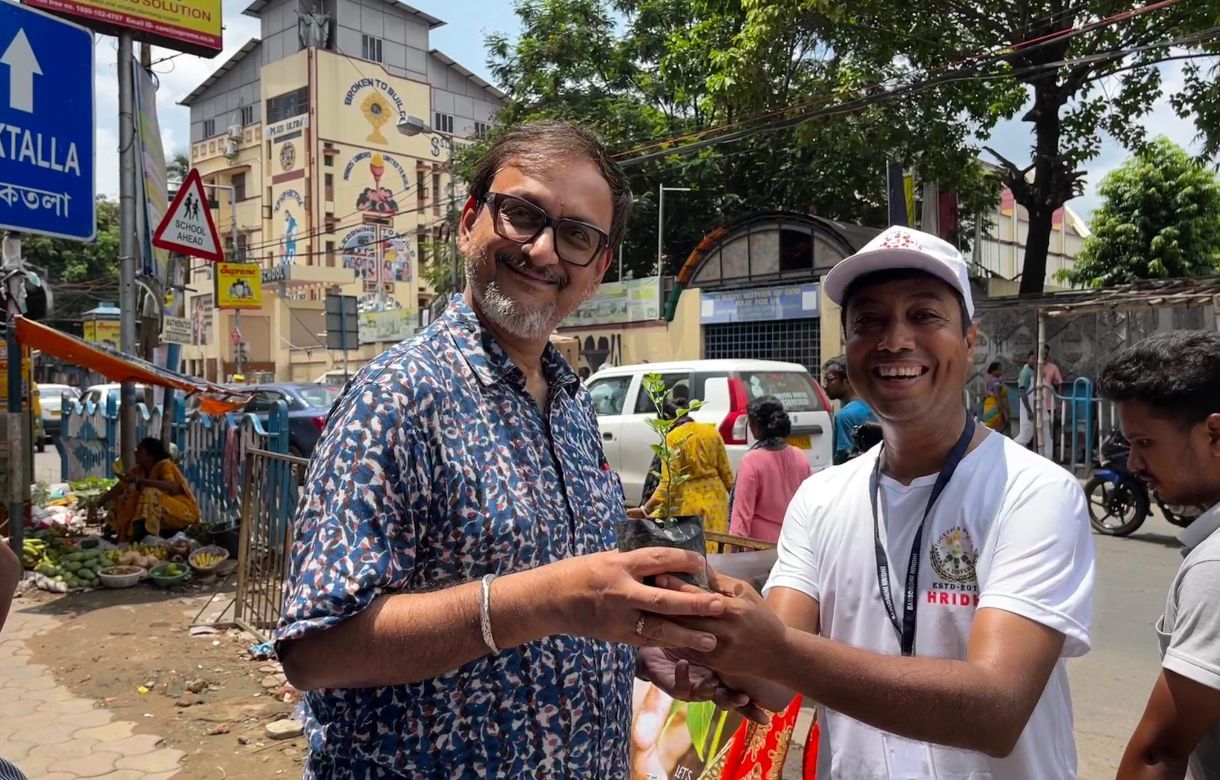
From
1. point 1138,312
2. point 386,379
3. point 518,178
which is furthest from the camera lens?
point 1138,312

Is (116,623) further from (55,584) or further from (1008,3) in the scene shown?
(1008,3)

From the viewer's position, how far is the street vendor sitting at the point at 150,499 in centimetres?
807

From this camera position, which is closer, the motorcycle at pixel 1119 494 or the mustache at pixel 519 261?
the mustache at pixel 519 261

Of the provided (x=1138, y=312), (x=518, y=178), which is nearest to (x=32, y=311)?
(x=518, y=178)

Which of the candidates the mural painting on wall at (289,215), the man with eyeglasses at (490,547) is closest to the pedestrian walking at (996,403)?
the man with eyeglasses at (490,547)

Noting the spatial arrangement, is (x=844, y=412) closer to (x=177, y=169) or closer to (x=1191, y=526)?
(x=1191, y=526)

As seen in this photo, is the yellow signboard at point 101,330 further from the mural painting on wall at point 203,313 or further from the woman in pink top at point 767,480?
the mural painting on wall at point 203,313

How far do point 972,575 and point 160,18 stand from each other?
1045 cm

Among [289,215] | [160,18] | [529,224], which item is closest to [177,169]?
[289,215]

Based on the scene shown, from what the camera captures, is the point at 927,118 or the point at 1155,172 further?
the point at 1155,172

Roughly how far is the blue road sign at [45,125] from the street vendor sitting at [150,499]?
3793 millimetres

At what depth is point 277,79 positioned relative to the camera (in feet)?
138

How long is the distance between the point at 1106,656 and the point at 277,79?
44454 millimetres

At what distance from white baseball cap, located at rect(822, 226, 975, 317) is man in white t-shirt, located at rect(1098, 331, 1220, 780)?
614mm
